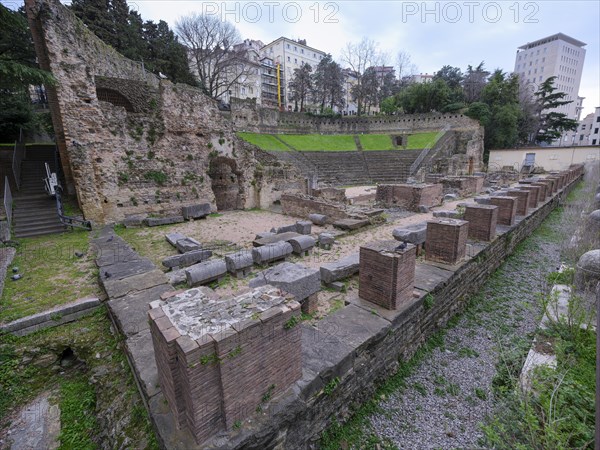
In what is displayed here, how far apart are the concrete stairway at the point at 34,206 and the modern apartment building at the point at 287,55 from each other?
52079mm

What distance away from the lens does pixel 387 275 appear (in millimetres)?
4238

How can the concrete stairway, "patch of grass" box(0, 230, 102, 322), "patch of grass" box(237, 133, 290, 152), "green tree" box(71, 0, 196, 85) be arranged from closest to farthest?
"patch of grass" box(0, 230, 102, 322), the concrete stairway, "green tree" box(71, 0, 196, 85), "patch of grass" box(237, 133, 290, 152)

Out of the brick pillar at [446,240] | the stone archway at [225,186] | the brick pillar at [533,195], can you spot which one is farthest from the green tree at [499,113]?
the brick pillar at [446,240]

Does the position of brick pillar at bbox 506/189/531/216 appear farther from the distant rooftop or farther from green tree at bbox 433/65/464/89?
the distant rooftop

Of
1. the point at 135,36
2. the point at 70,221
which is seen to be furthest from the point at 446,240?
the point at 135,36

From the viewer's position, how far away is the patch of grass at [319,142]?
3266 centimetres

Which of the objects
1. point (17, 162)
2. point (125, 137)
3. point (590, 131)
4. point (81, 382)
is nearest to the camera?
point (81, 382)

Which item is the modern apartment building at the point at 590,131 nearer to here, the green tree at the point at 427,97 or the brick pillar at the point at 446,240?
the green tree at the point at 427,97

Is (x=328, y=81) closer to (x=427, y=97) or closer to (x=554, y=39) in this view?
(x=427, y=97)

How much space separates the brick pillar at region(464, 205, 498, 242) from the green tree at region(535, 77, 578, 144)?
44.9 m

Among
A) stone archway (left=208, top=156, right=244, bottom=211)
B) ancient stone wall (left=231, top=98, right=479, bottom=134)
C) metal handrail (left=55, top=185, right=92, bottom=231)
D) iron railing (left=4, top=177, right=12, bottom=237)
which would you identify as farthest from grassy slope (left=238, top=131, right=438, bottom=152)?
iron railing (left=4, top=177, right=12, bottom=237)

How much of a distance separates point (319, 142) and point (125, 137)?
2624 centimetres

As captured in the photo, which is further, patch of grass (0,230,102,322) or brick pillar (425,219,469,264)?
brick pillar (425,219,469,264)

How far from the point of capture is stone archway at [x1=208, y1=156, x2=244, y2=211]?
15.5 metres
